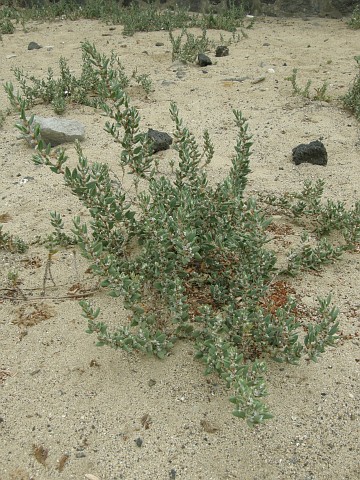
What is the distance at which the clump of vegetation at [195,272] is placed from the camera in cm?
223

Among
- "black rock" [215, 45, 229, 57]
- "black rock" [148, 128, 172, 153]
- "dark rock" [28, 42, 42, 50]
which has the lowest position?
"dark rock" [28, 42, 42, 50]

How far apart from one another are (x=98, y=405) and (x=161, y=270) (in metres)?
0.63

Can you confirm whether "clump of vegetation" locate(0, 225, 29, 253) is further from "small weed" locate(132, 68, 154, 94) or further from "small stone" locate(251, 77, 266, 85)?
"small stone" locate(251, 77, 266, 85)

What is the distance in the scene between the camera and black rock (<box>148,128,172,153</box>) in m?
4.44

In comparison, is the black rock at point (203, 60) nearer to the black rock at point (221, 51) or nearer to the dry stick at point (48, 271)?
the black rock at point (221, 51)

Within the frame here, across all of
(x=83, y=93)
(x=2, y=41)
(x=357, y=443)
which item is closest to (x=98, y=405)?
(x=357, y=443)

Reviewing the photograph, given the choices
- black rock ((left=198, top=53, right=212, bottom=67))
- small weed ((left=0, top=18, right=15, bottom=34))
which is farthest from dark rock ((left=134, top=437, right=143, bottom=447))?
small weed ((left=0, top=18, right=15, bottom=34))

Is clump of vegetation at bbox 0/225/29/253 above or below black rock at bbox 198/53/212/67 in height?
below

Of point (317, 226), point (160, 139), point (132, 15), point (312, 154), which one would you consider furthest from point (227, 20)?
point (317, 226)

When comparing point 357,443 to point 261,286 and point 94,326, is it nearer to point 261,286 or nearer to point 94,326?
point 261,286

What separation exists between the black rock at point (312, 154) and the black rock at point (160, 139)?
1.05m

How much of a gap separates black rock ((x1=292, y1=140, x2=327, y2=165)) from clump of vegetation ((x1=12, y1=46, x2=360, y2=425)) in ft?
4.64

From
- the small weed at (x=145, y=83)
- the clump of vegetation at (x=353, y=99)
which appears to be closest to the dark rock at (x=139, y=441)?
the clump of vegetation at (x=353, y=99)

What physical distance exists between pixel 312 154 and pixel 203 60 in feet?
8.84
